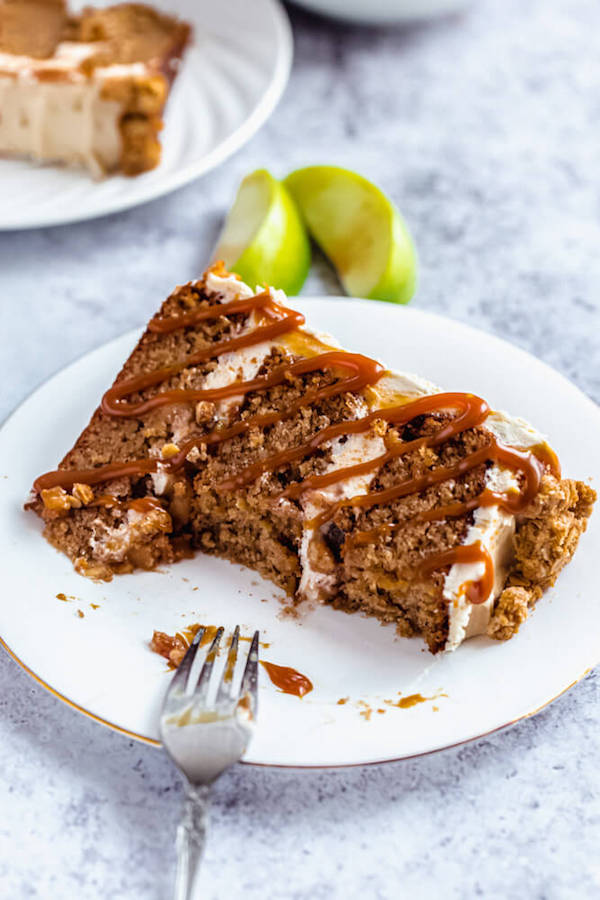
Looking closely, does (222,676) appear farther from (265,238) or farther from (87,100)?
(87,100)

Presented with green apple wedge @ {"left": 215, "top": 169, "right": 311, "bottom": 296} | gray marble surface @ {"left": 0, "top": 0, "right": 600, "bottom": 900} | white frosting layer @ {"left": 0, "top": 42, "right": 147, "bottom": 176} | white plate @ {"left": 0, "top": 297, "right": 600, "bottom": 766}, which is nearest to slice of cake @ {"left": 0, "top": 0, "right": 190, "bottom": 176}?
white frosting layer @ {"left": 0, "top": 42, "right": 147, "bottom": 176}

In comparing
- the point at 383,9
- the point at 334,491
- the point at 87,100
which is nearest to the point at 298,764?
the point at 334,491

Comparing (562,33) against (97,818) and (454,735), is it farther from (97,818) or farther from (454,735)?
(97,818)

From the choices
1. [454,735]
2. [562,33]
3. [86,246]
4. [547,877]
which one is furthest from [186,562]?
[562,33]

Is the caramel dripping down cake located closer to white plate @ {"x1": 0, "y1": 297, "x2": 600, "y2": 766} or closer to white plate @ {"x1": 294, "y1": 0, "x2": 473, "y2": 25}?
white plate @ {"x1": 0, "y1": 297, "x2": 600, "y2": 766}

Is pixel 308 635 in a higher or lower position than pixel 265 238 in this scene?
lower

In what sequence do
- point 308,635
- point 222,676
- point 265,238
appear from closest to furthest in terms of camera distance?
point 222,676 → point 308,635 → point 265,238

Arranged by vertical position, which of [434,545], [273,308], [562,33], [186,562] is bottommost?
[186,562]
